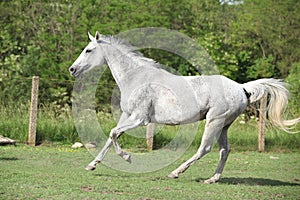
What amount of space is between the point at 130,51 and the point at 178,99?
4.10 ft

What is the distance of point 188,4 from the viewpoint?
31594 millimetres

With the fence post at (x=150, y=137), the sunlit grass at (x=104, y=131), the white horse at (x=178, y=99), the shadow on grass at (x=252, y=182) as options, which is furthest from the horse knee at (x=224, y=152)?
the fence post at (x=150, y=137)

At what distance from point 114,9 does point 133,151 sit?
14768 mm

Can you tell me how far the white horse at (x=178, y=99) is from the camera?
28.0ft

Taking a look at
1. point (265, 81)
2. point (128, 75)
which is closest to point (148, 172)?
point (128, 75)

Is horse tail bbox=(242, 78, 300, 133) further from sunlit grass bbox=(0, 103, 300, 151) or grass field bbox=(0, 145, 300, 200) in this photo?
sunlit grass bbox=(0, 103, 300, 151)

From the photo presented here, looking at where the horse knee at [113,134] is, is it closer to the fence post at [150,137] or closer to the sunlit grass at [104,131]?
the sunlit grass at [104,131]

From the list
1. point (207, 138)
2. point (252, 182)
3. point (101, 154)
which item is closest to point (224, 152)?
point (207, 138)

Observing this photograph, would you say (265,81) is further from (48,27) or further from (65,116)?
(48,27)

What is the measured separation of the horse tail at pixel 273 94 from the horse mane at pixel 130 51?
1.57 meters

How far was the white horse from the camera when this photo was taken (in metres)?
8.53

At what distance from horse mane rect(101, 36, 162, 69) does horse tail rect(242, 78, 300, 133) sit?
1.57m

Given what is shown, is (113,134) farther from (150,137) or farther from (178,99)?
(150,137)

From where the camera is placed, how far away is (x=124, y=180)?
8258 mm
